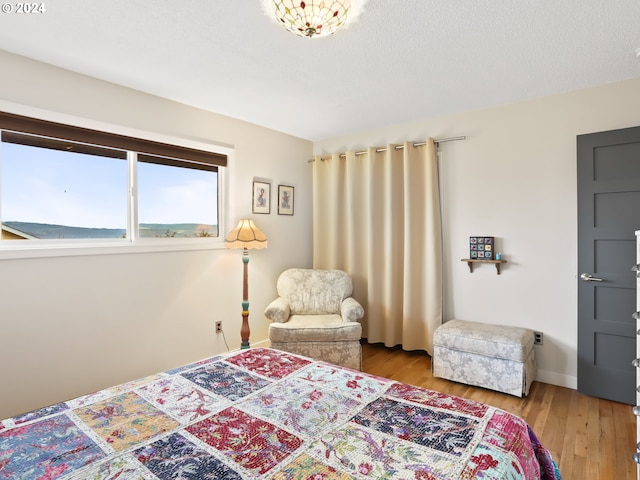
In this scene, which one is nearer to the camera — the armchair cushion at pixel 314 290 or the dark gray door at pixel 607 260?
the dark gray door at pixel 607 260

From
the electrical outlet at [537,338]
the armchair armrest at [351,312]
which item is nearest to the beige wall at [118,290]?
the armchair armrest at [351,312]

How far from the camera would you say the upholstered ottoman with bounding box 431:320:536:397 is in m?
2.80

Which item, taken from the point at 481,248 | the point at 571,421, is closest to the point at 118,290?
the point at 481,248

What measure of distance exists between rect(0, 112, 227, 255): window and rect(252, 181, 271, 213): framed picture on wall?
1.29ft

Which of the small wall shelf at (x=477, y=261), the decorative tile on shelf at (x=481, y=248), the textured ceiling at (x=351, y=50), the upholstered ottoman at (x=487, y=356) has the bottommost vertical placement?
the upholstered ottoman at (x=487, y=356)

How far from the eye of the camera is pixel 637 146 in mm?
2617

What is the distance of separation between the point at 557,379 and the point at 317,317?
7.06 feet

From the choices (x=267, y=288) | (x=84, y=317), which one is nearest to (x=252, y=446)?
(x=84, y=317)

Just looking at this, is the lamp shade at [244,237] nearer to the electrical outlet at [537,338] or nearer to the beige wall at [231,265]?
the beige wall at [231,265]

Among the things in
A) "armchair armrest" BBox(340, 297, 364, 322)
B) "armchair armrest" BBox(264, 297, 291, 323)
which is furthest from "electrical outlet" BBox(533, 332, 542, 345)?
"armchair armrest" BBox(264, 297, 291, 323)

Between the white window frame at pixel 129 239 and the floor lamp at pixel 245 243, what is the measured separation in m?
0.22

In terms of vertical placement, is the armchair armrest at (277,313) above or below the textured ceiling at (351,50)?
below

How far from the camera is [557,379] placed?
3.02m

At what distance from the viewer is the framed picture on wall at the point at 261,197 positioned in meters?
3.87
